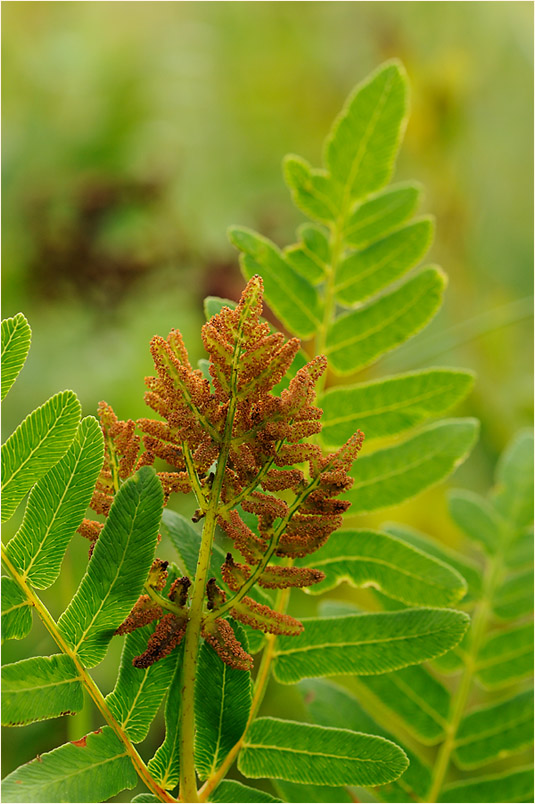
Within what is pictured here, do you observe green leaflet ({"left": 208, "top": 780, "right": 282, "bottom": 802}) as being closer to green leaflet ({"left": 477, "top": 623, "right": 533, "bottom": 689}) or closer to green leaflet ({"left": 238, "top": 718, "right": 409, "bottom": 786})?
green leaflet ({"left": 238, "top": 718, "right": 409, "bottom": 786})

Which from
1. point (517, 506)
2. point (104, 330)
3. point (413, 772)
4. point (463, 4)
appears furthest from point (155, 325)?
point (463, 4)

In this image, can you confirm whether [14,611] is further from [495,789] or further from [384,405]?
[495,789]

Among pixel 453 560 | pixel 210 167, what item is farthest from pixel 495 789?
pixel 210 167

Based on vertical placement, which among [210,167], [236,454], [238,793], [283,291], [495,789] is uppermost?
[210,167]

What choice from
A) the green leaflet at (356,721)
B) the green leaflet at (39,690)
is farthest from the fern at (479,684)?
the green leaflet at (39,690)

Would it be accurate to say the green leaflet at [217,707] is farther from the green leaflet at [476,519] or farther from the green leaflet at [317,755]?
the green leaflet at [476,519]

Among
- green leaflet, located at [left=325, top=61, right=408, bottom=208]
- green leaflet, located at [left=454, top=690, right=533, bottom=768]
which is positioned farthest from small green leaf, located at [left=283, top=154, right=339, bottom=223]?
green leaflet, located at [left=454, top=690, right=533, bottom=768]
